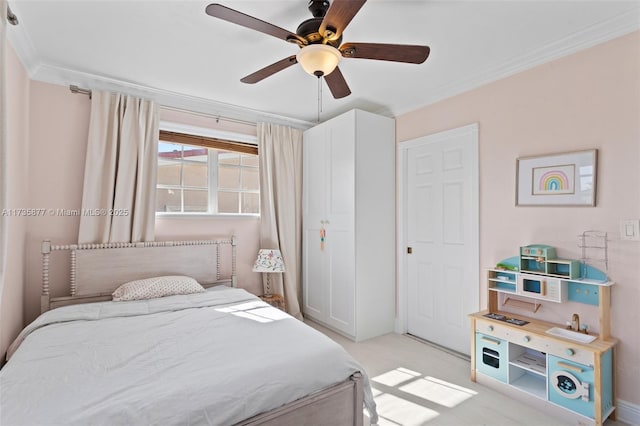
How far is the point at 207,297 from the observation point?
2.76 metres

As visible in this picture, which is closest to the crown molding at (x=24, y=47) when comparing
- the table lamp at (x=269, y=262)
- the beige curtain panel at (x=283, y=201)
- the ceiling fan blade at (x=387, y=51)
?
the beige curtain panel at (x=283, y=201)

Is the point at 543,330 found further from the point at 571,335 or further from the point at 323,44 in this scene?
the point at 323,44

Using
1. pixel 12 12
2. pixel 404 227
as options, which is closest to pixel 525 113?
pixel 404 227

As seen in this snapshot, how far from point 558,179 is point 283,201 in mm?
2795

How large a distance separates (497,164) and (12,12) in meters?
3.68

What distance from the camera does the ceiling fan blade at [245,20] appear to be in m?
1.49

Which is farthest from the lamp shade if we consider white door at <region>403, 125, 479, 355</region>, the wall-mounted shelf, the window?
the wall-mounted shelf

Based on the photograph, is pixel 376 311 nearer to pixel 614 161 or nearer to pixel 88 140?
pixel 614 161

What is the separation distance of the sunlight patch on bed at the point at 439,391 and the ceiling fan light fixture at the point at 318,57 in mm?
2368

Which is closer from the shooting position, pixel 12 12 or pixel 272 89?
pixel 12 12

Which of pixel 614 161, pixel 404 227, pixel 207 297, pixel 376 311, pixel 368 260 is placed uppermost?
pixel 614 161

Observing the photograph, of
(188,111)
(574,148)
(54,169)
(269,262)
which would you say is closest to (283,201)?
→ (269,262)

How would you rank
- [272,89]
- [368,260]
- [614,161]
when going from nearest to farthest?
[614,161] → [272,89] → [368,260]

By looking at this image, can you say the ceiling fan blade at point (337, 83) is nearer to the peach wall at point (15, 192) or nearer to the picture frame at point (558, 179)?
the picture frame at point (558, 179)
